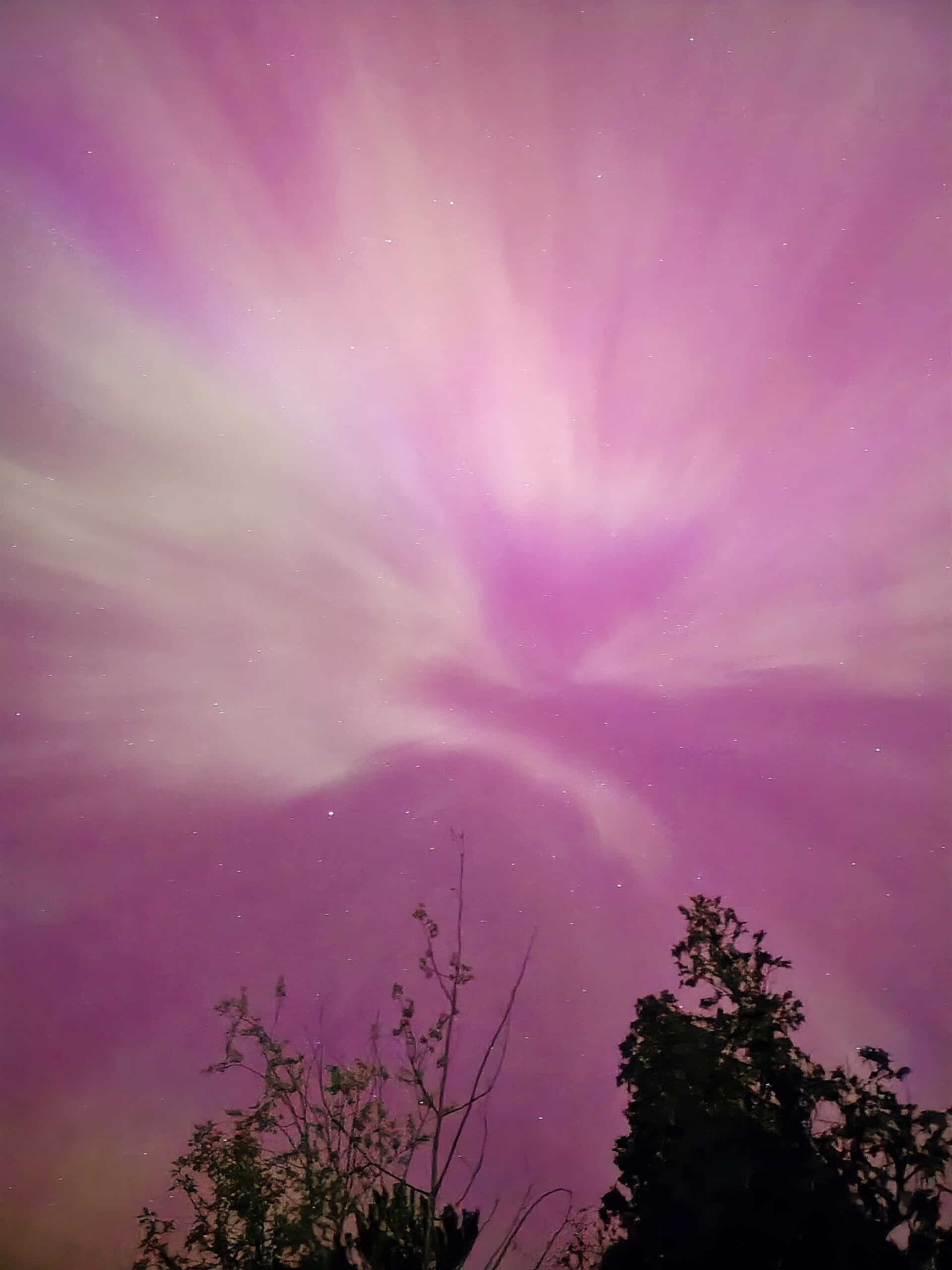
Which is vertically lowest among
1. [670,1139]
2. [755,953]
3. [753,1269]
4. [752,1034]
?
[753,1269]

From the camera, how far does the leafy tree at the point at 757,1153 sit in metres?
11.8

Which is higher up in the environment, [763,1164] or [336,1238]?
[763,1164]

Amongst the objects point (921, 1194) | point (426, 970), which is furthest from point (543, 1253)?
point (921, 1194)

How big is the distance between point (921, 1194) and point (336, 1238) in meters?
10.2

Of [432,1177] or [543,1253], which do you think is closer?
[432,1177]

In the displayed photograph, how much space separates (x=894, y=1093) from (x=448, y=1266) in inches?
358

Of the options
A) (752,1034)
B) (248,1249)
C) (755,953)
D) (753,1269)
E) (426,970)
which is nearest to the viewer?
(426,970)

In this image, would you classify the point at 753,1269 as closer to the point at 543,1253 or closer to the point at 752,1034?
the point at 752,1034

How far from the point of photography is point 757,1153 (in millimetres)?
12273

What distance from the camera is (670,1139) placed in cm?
1318

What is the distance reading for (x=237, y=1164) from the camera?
1288cm

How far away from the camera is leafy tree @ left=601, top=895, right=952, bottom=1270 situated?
1176 cm

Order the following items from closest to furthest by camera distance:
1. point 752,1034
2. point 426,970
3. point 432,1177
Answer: point 432,1177, point 426,970, point 752,1034

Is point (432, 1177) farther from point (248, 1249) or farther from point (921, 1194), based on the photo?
point (921, 1194)
